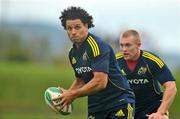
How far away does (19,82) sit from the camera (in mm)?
28453

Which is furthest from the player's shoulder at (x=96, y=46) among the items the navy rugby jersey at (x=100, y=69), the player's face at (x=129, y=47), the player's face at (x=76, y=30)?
the player's face at (x=129, y=47)

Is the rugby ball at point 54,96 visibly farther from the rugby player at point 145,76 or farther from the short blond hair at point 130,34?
the short blond hair at point 130,34

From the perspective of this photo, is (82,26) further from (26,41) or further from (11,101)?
(26,41)

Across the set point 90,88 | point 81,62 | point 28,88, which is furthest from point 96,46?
point 28,88

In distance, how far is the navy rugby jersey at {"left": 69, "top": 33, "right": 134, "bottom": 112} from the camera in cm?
1138

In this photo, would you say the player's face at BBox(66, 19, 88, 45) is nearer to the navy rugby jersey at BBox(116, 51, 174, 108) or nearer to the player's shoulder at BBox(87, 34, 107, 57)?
the player's shoulder at BBox(87, 34, 107, 57)

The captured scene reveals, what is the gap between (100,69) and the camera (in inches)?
444

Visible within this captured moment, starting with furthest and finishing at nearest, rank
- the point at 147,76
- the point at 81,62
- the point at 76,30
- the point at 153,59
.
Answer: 1. the point at 147,76
2. the point at 153,59
3. the point at 81,62
4. the point at 76,30

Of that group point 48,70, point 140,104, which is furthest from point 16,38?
point 140,104

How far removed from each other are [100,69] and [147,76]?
1.81 m

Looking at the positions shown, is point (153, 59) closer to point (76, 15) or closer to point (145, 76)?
point (145, 76)

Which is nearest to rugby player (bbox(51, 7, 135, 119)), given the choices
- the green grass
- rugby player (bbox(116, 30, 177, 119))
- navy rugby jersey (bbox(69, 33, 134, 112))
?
navy rugby jersey (bbox(69, 33, 134, 112))

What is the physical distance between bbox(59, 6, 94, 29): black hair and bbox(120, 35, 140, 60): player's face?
1.22 m

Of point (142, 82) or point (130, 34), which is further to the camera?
point (142, 82)
